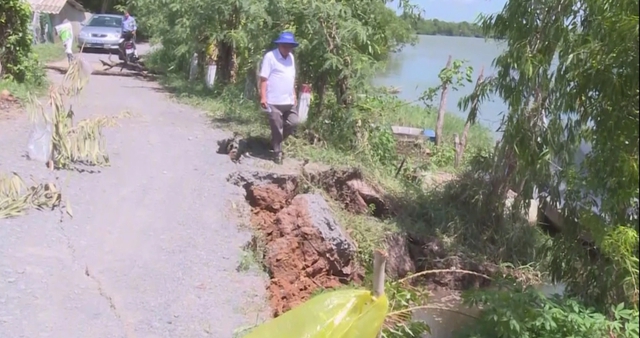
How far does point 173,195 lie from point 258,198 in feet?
3.34

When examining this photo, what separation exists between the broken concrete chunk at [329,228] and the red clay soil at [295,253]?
0.16 ft

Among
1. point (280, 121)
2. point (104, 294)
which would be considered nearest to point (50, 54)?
point (280, 121)

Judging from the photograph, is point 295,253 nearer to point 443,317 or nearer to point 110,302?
point 443,317

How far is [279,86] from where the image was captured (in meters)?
8.80

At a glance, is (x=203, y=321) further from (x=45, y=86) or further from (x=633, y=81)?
(x=45, y=86)

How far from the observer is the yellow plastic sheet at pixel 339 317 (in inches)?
136

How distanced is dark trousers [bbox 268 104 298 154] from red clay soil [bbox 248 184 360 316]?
3.15 ft

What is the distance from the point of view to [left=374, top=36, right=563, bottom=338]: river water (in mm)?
7512

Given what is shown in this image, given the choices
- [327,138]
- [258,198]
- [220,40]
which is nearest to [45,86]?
[220,40]

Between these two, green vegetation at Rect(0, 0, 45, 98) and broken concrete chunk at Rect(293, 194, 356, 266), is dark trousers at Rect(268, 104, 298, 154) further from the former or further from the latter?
green vegetation at Rect(0, 0, 45, 98)

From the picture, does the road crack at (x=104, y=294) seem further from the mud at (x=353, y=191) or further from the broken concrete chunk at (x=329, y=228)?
the mud at (x=353, y=191)

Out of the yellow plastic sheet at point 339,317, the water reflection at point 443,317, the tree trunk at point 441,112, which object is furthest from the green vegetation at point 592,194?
the tree trunk at point 441,112

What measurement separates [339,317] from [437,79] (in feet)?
53.3

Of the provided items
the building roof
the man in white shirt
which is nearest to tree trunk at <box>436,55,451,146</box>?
the man in white shirt
